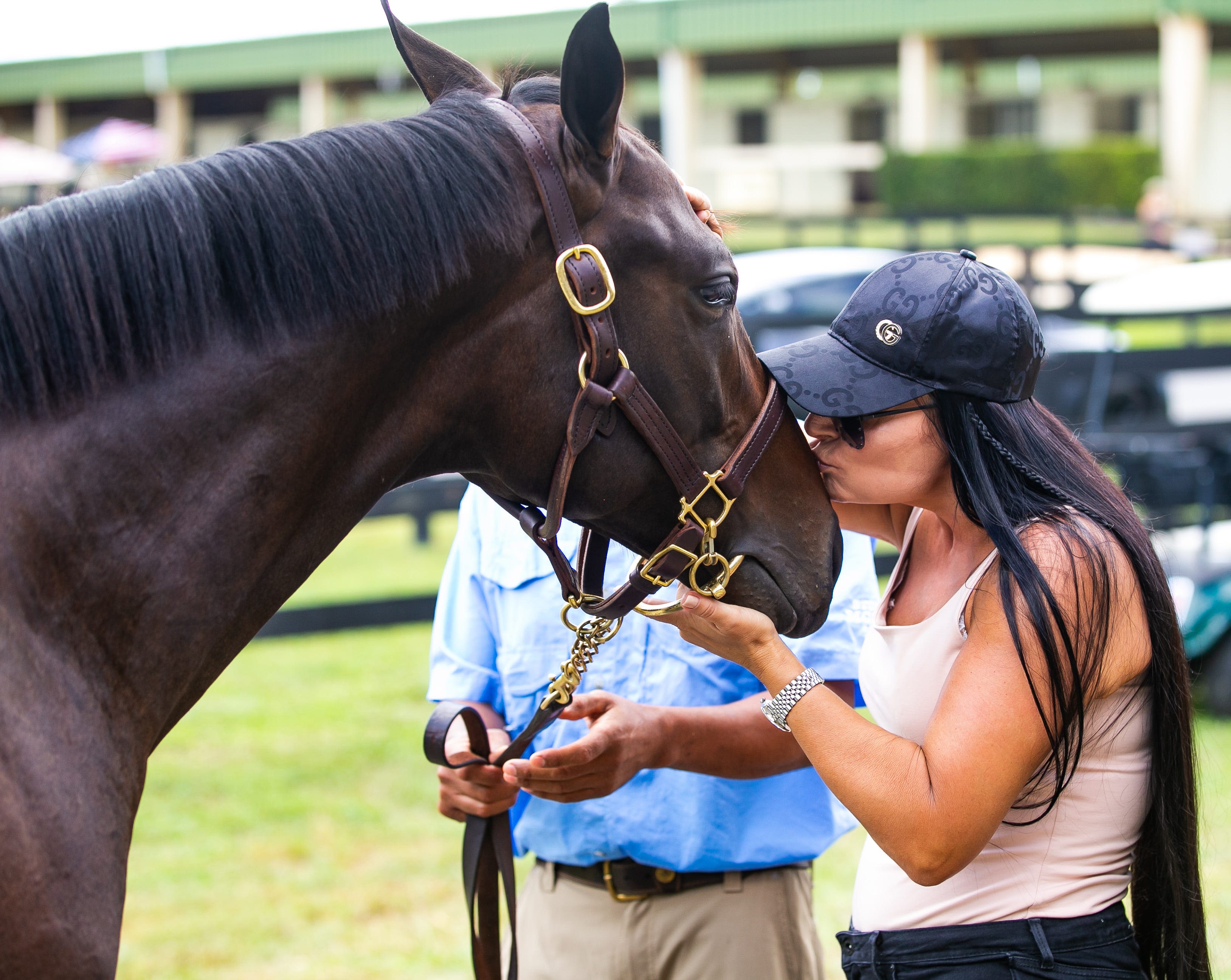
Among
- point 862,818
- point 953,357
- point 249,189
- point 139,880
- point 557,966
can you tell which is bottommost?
point 139,880

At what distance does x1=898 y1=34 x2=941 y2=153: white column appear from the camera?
25.2 m

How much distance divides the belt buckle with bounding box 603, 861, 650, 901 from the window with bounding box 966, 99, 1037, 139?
31298mm

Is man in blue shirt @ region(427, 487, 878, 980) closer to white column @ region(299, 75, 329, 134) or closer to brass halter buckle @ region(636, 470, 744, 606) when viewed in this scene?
brass halter buckle @ region(636, 470, 744, 606)

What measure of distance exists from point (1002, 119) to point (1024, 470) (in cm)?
3183

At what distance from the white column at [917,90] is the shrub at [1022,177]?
99 cm

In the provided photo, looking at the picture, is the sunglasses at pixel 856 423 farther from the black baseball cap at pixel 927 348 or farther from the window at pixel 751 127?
the window at pixel 751 127

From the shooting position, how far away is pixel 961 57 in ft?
93.0

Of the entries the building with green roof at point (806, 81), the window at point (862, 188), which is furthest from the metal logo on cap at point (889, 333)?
the window at point (862, 188)

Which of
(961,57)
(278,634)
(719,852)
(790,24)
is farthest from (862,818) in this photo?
(961,57)

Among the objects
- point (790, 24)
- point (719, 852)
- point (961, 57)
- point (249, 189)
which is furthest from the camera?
point (961, 57)

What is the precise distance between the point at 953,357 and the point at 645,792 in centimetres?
102

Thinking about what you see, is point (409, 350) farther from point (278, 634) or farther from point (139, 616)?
point (278, 634)

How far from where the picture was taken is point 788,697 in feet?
5.78

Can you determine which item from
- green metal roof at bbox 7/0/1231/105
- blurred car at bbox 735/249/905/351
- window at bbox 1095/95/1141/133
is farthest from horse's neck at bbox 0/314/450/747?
window at bbox 1095/95/1141/133
